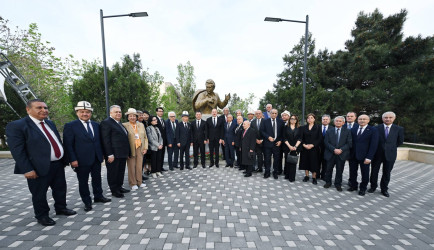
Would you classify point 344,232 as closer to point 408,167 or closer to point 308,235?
point 308,235

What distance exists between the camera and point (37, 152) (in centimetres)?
283

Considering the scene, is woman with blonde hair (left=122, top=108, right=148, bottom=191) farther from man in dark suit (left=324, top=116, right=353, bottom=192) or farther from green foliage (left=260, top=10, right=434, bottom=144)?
green foliage (left=260, top=10, right=434, bottom=144)

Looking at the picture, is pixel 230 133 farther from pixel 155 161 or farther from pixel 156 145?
pixel 155 161

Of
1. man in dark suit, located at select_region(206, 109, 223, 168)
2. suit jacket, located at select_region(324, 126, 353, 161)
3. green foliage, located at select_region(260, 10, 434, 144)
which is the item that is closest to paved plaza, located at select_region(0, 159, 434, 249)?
suit jacket, located at select_region(324, 126, 353, 161)

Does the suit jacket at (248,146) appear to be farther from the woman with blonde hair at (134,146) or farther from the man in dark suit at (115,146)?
the man in dark suit at (115,146)

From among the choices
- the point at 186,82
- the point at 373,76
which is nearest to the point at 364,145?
the point at 373,76

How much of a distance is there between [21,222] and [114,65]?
47.7ft

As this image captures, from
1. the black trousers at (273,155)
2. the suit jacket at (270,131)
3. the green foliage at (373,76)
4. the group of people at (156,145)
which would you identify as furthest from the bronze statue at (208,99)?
the green foliage at (373,76)

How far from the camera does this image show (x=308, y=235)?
2797 mm

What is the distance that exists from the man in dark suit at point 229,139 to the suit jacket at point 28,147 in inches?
195

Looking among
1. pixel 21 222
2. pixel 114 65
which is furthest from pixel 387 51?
pixel 114 65

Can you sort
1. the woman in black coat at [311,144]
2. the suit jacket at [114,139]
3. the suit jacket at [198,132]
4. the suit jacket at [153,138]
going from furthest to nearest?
the suit jacket at [198,132]
the suit jacket at [153,138]
the woman in black coat at [311,144]
the suit jacket at [114,139]

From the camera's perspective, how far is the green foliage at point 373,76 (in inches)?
400

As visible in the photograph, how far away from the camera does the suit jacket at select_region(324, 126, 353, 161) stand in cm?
457
